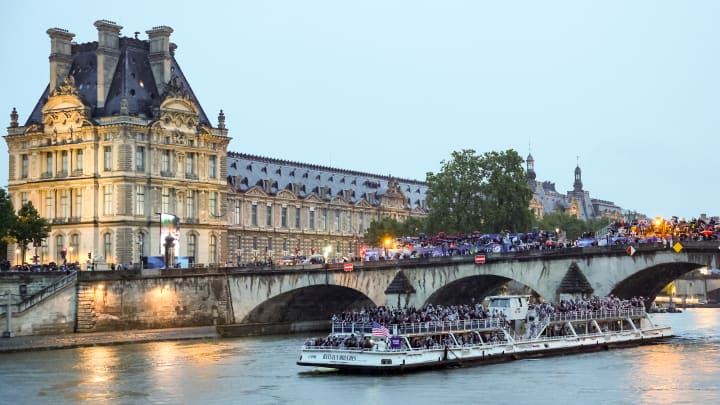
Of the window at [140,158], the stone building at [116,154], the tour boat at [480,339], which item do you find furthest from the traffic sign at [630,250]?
the window at [140,158]

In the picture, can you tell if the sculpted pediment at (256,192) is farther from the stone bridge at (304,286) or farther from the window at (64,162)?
the stone bridge at (304,286)

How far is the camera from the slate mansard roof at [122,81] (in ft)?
371

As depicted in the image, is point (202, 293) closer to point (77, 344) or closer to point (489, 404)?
point (77, 344)

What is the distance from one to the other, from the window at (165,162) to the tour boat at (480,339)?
4782 centimetres

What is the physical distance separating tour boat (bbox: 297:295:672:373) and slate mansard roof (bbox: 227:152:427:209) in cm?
6793

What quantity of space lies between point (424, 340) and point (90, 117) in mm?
55943

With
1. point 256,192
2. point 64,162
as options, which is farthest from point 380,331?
point 256,192

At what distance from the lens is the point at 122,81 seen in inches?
4473

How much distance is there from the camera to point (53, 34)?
382 ft

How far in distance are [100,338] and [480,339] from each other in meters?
30.2

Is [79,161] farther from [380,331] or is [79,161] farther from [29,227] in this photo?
[380,331]

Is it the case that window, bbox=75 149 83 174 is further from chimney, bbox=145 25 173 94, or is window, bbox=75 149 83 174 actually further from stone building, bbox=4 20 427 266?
chimney, bbox=145 25 173 94

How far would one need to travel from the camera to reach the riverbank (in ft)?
265

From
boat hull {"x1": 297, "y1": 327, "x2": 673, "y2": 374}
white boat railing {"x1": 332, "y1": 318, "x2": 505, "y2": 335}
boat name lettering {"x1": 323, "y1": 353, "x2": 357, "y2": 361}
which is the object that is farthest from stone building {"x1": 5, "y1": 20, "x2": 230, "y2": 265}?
boat name lettering {"x1": 323, "y1": 353, "x2": 357, "y2": 361}
